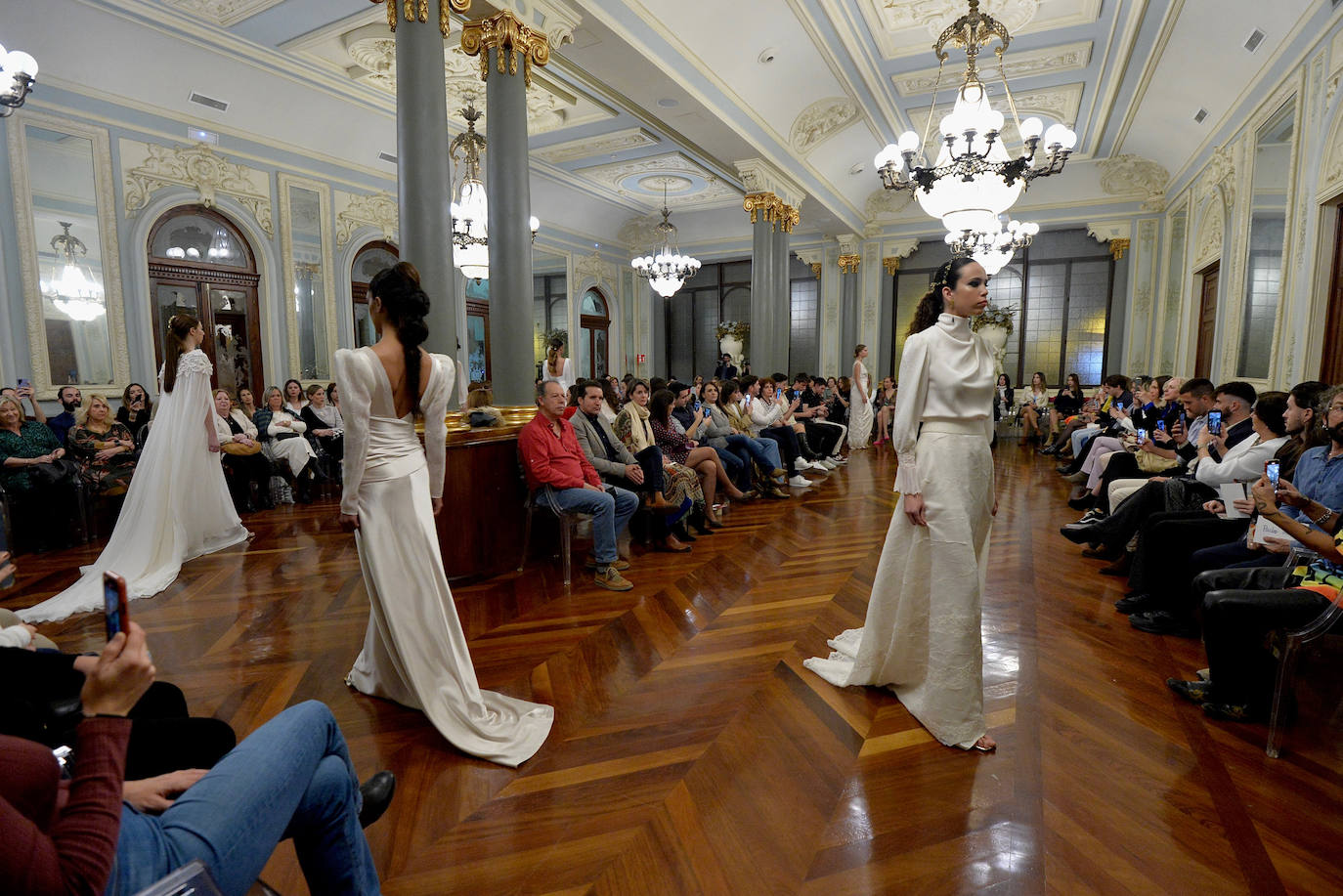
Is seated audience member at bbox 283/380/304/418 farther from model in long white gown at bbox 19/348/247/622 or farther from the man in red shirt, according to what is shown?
the man in red shirt

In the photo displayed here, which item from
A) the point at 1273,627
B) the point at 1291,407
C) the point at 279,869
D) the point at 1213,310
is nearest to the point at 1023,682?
the point at 1273,627

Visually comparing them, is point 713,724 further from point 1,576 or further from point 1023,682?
point 1,576

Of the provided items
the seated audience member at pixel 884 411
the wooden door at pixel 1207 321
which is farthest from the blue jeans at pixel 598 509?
the wooden door at pixel 1207 321

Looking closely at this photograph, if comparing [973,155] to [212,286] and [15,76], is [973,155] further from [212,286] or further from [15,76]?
[212,286]

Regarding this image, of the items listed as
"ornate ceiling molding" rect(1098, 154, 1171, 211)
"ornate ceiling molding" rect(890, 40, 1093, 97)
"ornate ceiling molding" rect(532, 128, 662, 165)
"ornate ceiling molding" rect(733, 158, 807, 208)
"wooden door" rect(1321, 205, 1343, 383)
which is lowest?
"wooden door" rect(1321, 205, 1343, 383)

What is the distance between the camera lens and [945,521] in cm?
220

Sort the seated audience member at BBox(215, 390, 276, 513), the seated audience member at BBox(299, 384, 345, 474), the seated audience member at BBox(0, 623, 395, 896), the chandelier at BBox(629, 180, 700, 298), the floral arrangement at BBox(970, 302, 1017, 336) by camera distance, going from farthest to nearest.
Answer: the floral arrangement at BBox(970, 302, 1017, 336), the chandelier at BBox(629, 180, 700, 298), the seated audience member at BBox(299, 384, 345, 474), the seated audience member at BBox(215, 390, 276, 513), the seated audience member at BBox(0, 623, 395, 896)

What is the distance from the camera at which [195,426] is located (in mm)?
4156

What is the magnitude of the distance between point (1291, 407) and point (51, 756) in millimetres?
4210

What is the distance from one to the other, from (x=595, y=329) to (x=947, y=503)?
41.7 ft

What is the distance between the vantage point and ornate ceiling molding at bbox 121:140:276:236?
6.64 metres

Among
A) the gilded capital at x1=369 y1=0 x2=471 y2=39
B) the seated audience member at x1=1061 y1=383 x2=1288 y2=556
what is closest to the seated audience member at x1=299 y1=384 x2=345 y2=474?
the gilded capital at x1=369 y1=0 x2=471 y2=39

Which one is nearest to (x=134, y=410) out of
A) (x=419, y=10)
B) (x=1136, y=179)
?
(x=419, y=10)

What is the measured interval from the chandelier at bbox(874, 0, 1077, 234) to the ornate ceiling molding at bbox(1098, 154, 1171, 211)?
6121 mm
